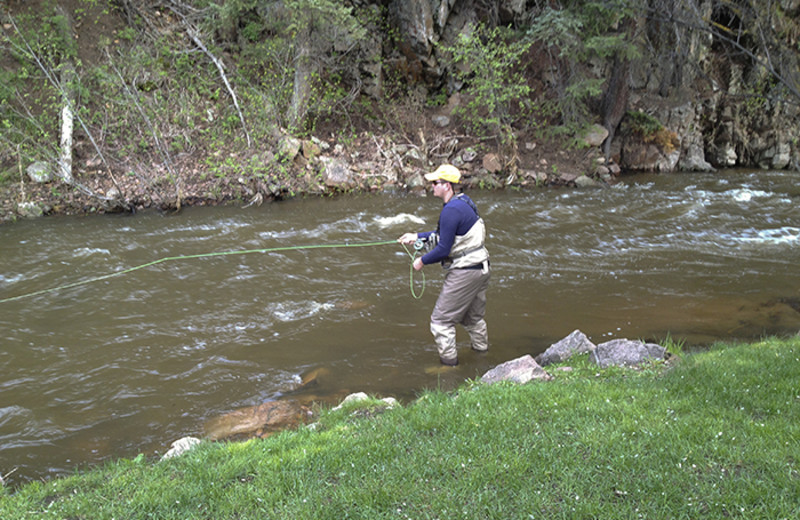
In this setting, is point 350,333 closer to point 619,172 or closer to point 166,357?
point 166,357

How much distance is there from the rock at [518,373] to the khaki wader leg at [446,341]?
622 millimetres

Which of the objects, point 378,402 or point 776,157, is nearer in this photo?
point 378,402

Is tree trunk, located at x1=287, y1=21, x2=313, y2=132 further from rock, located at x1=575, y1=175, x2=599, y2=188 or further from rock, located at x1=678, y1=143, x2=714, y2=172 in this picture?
rock, located at x1=678, y1=143, x2=714, y2=172

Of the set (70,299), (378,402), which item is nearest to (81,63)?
(70,299)

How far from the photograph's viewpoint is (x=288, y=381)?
629 centimetres

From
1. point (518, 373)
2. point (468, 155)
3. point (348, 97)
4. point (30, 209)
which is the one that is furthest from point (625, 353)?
point (348, 97)

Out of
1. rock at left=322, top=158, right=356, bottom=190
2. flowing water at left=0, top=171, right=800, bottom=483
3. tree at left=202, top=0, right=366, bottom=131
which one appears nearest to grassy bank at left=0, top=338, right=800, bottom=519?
flowing water at left=0, top=171, right=800, bottom=483

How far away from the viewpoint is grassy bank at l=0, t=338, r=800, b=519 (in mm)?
3285

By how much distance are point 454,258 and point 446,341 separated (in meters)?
0.99

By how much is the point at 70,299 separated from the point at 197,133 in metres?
8.65

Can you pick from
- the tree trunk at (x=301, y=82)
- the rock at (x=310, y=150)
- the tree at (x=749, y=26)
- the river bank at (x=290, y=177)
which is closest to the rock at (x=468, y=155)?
the river bank at (x=290, y=177)

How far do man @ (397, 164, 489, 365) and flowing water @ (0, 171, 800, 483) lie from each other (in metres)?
0.52

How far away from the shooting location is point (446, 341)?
6438 mm

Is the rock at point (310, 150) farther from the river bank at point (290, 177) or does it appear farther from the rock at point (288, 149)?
the rock at point (288, 149)
